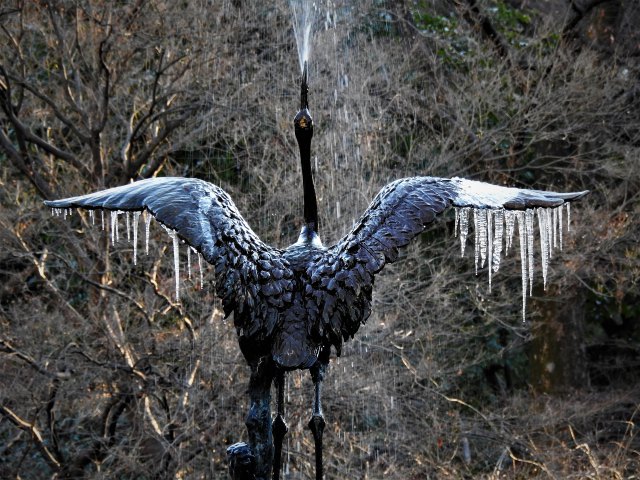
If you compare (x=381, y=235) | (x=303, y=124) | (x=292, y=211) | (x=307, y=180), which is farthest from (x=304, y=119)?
(x=292, y=211)

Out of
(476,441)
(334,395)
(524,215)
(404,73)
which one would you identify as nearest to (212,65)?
(404,73)

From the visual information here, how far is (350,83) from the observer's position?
13469 millimetres

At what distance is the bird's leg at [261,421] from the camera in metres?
5.52

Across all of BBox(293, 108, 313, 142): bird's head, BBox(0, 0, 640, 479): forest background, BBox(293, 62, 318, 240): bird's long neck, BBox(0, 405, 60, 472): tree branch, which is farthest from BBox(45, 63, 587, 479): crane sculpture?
BBox(0, 405, 60, 472): tree branch

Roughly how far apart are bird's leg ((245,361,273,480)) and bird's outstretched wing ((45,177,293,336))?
0.20m

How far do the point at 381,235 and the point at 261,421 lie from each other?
102 cm

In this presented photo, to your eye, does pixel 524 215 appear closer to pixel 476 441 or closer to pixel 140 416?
pixel 140 416

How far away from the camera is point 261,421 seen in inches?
219

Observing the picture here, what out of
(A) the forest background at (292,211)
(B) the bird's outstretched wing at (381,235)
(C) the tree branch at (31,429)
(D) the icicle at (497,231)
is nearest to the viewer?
(B) the bird's outstretched wing at (381,235)

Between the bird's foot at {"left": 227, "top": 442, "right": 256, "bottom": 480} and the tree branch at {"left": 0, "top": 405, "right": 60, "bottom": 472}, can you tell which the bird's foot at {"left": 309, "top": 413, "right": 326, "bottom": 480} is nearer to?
the bird's foot at {"left": 227, "top": 442, "right": 256, "bottom": 480}

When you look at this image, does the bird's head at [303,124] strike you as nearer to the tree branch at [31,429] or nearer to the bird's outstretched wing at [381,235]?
the bird's outstretched wing at [381,235]

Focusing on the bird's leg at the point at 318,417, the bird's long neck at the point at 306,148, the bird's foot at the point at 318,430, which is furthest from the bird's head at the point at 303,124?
the bird's foot at the point at 318,430

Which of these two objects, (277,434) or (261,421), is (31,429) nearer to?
(277,434)

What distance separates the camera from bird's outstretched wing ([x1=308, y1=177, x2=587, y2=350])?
558cm
